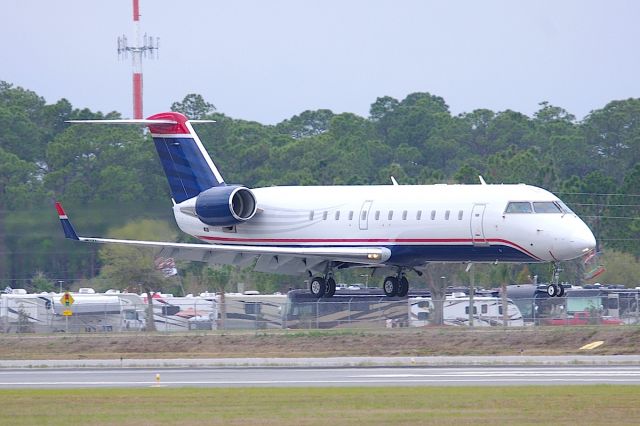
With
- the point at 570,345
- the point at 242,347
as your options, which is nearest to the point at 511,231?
the point at 570,345

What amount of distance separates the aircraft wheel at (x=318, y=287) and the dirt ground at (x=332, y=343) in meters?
2.43

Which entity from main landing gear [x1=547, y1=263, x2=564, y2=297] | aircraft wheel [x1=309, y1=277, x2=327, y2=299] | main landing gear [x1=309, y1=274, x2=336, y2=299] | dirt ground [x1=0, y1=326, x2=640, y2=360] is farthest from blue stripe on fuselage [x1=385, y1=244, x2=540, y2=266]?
aircraft wheel [x1=309, y1=277, x2=327, y2=299]

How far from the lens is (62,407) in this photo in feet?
77.2

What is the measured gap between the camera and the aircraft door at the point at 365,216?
41906mm

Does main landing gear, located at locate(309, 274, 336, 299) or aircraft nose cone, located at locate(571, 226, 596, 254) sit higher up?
aircraft nose cone, located at locate(571, 226, 596, 254)

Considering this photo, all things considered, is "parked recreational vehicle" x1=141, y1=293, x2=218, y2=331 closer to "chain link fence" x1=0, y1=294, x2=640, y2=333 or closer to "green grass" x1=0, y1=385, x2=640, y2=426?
"chain link fence" x1=0, y1=294, x2=640, y2=333

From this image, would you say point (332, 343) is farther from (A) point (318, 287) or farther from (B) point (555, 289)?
(B) point (555, 289)

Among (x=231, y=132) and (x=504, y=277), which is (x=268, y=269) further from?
(x=231, y=132)

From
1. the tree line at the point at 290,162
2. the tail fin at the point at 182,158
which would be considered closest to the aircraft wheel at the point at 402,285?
the tail fin at the point at 182,158

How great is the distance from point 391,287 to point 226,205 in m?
5.65

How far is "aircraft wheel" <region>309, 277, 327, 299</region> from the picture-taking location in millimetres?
43675

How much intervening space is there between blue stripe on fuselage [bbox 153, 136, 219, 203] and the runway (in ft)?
45.4

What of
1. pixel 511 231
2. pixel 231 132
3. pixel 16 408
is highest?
pixel 231 132

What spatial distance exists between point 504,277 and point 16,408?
1424 inches
